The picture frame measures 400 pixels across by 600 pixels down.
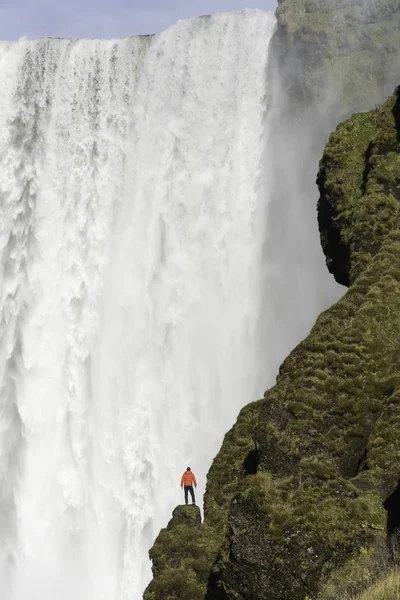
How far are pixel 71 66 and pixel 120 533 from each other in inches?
854

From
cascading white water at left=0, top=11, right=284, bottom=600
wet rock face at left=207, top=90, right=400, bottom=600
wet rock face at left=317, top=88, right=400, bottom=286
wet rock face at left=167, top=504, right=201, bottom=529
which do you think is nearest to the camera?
wet rock face at left=207, top=90, right=400, bottom=600

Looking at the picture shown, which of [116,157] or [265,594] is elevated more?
[116,157]

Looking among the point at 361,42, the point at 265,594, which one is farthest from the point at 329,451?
the point at 361,42

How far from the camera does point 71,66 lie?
3712 cm

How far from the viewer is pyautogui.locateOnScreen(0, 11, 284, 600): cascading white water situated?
3169 centimetres

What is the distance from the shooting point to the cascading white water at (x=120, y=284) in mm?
31688

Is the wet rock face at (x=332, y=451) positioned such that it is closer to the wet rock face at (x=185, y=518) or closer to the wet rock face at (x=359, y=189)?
the wet rock face at (x=359, y=189)

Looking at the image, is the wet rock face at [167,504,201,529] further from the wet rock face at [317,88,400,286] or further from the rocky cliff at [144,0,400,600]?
the wet rock face at [317,88,400,286]

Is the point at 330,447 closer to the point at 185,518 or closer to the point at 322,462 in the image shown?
the point at 322,462

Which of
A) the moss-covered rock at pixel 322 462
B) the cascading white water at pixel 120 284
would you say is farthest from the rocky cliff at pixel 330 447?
the cascading white water at pixel 120 284

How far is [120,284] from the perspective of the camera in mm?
34719

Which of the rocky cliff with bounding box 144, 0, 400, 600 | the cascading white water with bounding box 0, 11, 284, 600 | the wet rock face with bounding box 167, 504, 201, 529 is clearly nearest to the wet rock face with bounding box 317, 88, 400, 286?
the rocky cliff with bounding box 144, 0, 400, 600

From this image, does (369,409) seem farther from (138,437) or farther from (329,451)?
(138,437)

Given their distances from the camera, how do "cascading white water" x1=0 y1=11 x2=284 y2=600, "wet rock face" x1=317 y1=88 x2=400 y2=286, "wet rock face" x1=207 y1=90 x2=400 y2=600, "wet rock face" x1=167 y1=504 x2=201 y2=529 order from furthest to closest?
1. "cascading white water" x1=0 y1=11 x2=284 y2=600
2. "wet rock face" x1=317 y1=88 x2=400 y2=286
3. "wet rock face" x1=167 y1=504 x2=201 y2=529
4. "wet rock face" x1=207 y1=90 x2=400 y2=600
